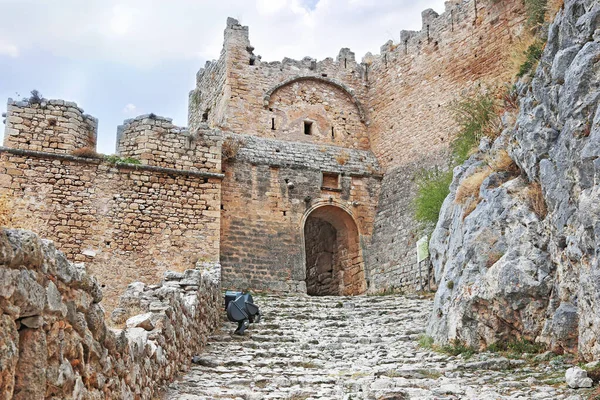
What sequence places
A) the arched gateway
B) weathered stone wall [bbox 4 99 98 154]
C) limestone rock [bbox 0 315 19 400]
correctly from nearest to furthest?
limestone rock [bbox 0 315 19 400] → weathered stone wall [bbox 4 99 98 154] → the arched gateway

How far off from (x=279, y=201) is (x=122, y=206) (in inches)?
146

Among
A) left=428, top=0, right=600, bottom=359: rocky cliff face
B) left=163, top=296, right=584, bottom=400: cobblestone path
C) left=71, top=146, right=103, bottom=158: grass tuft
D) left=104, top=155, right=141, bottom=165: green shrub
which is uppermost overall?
left=71, top=146, right=103, bottom=158: grass tuft

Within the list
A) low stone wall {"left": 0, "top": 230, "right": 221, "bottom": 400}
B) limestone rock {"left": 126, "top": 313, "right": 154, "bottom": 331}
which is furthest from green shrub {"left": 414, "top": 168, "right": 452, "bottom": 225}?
low stone wall {"left": 0, "top": 230, "right": 221, "bottom": 400}

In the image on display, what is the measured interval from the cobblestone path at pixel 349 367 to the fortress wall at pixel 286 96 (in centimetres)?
735

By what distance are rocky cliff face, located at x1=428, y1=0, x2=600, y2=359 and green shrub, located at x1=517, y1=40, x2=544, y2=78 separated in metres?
1.01

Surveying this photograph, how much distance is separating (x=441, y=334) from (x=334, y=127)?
33.7ft

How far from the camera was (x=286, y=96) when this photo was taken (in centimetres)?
1789

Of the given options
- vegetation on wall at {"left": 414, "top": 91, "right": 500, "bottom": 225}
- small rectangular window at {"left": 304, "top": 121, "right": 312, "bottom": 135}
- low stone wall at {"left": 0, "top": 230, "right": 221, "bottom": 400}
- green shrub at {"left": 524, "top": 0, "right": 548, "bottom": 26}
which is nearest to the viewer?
low stone wall at {"left": 0, "top": 230, "right": 221, "bottom": 400}

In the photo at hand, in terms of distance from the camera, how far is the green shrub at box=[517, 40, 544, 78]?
10.5 m

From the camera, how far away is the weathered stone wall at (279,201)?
15.1 meters

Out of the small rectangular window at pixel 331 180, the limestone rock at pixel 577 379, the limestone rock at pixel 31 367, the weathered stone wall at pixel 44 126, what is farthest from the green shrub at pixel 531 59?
the limestone rock at pixel 31 367

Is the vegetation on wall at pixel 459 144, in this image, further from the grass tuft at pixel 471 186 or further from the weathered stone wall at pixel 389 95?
the grass tuft at pixel 471 186

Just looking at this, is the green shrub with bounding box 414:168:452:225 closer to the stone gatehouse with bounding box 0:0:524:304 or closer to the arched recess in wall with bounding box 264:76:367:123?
the stone gatehouse with bounding box 0:0:524:304

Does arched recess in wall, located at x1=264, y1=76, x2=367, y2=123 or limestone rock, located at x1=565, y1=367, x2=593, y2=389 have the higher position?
arched recess in wall, located at x1=264, y1=76, x2=367, y2=123
